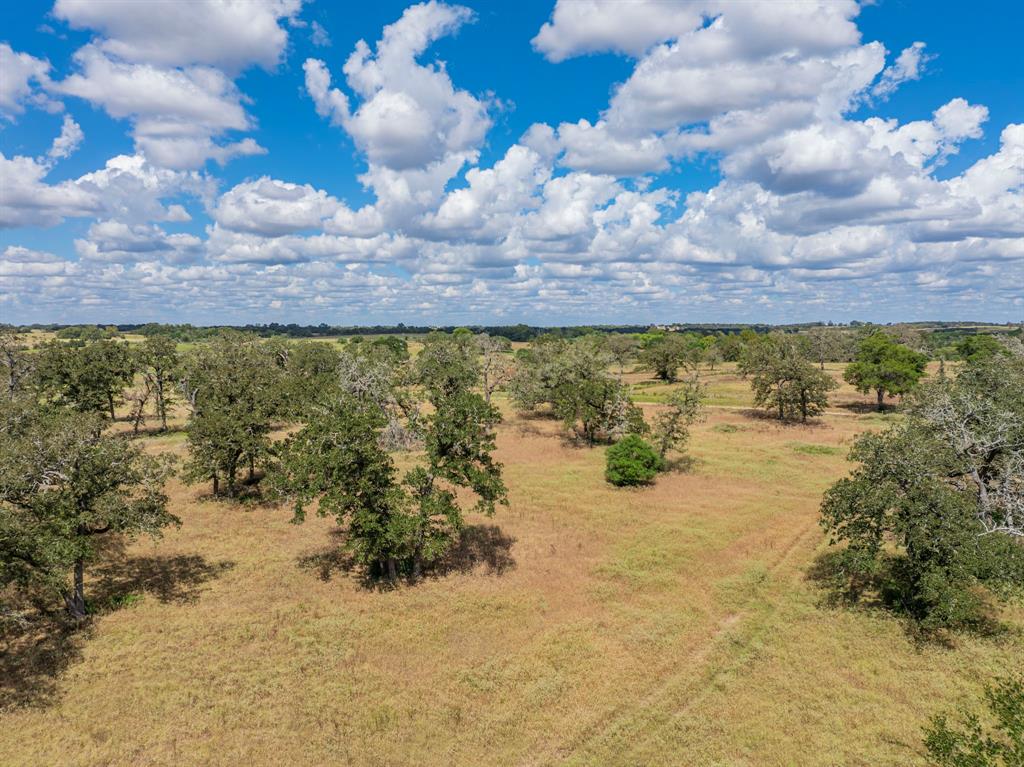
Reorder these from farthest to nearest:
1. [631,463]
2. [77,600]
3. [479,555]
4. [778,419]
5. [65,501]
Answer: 1. [778,419]
2. [631,463]
3. [479,555]
4. [77,600]
5. [65,501]

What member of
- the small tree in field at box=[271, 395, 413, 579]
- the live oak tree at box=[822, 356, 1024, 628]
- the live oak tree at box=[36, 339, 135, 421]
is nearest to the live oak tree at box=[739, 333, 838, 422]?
the live oak tree at box=[822, 356, 1024, 628]

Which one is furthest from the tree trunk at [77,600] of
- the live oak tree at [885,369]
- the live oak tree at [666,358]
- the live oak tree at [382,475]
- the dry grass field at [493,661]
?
the live oak tree at [666,358]

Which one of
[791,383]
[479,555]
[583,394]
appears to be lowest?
[479,555]

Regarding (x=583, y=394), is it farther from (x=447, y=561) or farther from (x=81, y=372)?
(x=81, y=372)

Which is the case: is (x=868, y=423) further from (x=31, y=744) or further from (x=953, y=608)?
(x=31, y=744)

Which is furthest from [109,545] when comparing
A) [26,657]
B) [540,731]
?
[540,731]

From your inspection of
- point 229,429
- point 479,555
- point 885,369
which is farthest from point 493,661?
point 885,369

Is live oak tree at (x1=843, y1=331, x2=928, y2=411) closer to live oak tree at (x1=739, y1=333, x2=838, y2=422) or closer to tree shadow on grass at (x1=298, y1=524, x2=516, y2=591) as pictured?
live oak tree at (x1=739, y1=333, x2=838, y2=422)
